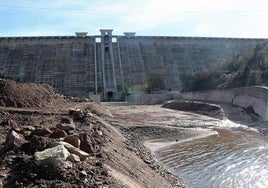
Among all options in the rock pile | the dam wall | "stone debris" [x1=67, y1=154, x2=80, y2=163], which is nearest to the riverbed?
the dam wall

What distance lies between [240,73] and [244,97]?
30.4 feet

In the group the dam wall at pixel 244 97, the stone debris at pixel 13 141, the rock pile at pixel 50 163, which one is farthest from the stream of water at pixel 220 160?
the dam wall at pixel 244 97

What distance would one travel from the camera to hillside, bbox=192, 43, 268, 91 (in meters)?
44.4

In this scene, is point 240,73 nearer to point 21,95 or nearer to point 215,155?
point 215,155

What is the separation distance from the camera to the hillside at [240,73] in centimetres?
4441

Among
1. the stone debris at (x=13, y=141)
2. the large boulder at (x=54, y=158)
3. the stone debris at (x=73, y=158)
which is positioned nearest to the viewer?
the large boulder at (x=54, y=158)

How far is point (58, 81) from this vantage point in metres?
69.8

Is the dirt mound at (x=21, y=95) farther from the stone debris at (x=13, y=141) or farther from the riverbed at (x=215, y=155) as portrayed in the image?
the stone debris at (x=13, y=141)

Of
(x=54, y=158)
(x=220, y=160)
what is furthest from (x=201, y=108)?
(x=54, y=158)

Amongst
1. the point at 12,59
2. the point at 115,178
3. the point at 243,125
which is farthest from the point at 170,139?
the point at 12,59

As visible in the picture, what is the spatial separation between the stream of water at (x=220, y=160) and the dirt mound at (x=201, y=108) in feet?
37.3

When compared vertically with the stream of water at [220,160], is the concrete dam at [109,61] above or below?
above

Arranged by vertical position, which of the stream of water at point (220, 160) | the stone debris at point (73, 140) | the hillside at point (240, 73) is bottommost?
the stream of water at point (220, 160)

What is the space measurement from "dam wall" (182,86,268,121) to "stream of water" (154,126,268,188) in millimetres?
8571
